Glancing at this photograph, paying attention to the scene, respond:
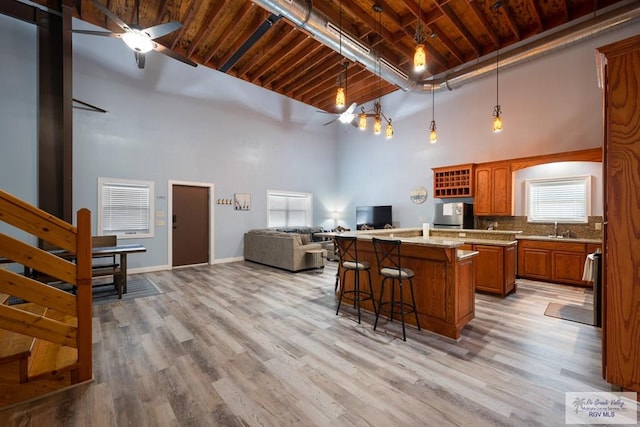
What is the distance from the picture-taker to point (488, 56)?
19.9ft

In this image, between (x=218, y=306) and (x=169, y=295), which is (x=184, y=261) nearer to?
(x=169, y=295)

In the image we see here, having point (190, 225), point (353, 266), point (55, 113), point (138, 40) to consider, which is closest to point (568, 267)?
point (353, 266)

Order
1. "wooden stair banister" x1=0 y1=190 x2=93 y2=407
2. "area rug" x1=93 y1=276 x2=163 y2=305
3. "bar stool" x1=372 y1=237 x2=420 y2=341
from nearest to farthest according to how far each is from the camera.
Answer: "wooden stair banister" x1=0 y1=190 x2=93 y2=407 → "bar stool" x1=372 y1=237 x2=420 y2=341 → "area rug" x1=93 y1=276 x2=163 y2=305

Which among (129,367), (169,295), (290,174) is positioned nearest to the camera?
(129,367)

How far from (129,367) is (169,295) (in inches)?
83.4

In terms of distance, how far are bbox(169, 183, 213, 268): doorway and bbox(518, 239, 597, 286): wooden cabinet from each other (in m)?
6.98

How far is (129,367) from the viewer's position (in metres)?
2.27

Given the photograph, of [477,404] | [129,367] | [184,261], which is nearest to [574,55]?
[477,404]

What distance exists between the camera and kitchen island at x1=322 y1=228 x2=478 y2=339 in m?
2.78

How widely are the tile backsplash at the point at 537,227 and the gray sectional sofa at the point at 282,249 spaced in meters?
3.87

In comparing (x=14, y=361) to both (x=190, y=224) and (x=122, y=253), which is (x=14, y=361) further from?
(x=190, y=224)

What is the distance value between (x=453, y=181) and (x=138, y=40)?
6520mm

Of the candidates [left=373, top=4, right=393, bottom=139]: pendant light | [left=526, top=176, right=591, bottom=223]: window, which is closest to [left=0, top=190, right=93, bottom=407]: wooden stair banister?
[left=373, top=4, right=393, bottom=139]: pendant light

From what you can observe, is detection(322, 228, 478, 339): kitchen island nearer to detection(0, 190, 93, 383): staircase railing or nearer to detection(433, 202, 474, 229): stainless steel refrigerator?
detection(0, 190, 93, 383): staircase railing
